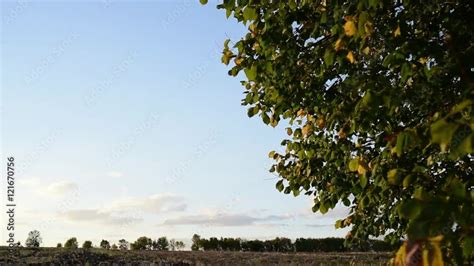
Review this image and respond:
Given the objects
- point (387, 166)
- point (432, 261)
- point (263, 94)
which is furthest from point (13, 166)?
point (432, 261)

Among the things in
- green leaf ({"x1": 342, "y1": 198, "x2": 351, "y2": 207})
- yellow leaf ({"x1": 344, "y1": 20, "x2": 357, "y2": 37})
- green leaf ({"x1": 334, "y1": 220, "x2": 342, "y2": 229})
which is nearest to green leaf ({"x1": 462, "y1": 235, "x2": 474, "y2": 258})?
yellow leaf ({"x1": 344, "y1": 20, "x2": 357, "y2": 37})

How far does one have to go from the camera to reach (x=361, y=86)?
6.70m

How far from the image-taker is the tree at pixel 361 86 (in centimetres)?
714

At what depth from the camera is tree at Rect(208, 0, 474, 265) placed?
23.4 feet

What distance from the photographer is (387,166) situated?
9242 mm

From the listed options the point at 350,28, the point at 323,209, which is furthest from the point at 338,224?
the point at 350,28

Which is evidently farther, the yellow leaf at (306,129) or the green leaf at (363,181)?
the yellow leaf at (306,129)

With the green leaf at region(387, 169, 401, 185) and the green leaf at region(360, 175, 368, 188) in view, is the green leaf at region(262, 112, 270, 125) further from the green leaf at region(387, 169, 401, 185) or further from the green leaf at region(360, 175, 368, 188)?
the green leaf at region(387, 169, 401, 185)

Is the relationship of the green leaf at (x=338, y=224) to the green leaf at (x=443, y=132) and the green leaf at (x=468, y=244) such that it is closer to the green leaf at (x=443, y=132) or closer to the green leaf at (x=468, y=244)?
the green leaf at (x=468, y=244)

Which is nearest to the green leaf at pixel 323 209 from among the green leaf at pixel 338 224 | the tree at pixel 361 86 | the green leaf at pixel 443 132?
the tree at pixel 361 86

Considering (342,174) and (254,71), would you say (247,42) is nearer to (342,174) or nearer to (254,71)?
(254,71)

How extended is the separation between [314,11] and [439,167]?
4.03 meters

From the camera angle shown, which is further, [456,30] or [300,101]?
[300,101]

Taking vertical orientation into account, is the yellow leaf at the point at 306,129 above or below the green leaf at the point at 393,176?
above
